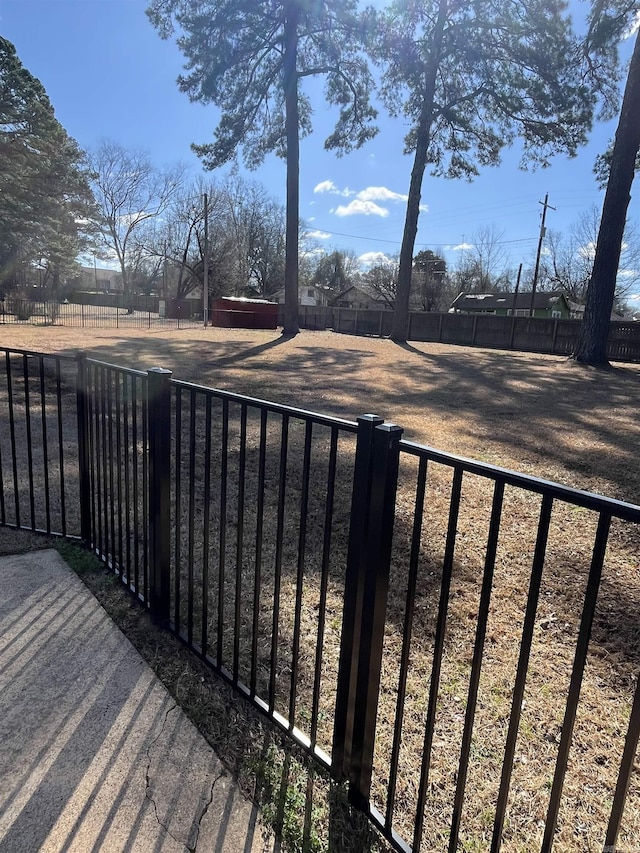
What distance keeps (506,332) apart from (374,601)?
22429 millimetres

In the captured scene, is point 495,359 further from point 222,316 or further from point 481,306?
point 481,306

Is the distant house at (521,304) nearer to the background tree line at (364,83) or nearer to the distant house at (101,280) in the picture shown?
the background tree line at (364,83)

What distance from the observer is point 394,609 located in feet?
8.26

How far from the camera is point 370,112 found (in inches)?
775

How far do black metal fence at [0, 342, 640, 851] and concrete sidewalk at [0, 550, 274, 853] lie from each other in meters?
0.28

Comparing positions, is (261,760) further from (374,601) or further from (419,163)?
(419,163)

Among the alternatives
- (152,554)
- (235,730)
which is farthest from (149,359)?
(235,730)

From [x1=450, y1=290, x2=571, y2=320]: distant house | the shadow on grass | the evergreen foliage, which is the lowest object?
the shadow on grass

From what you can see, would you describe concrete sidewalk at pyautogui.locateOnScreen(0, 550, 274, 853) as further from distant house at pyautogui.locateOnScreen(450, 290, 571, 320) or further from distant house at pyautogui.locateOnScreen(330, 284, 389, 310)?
distant house at pyautogui.locateOnScreen(330, 284, 389, 310)

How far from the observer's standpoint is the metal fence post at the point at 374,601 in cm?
138

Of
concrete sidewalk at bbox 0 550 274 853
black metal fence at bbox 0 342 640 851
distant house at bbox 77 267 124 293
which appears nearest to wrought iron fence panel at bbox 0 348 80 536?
black metal fence at bbox 0 342 640 851

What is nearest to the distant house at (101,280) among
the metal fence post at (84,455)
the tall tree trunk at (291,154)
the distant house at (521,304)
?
the distant house at (521,304)

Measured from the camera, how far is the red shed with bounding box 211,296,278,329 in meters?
29.5

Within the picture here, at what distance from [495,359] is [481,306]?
36419 mm
